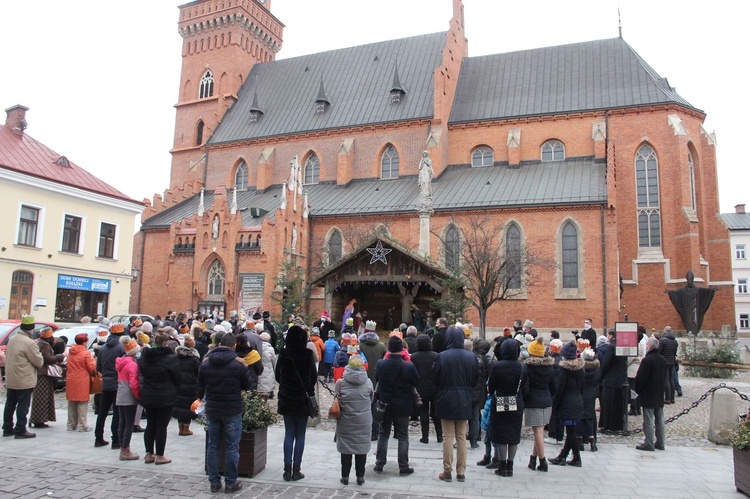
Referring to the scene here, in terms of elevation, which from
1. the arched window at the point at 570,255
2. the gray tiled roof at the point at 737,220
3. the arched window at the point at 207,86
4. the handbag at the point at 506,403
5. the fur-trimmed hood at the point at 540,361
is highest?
the arched window at the point at 207,86

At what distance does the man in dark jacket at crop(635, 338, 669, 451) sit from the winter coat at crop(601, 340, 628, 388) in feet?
3.35

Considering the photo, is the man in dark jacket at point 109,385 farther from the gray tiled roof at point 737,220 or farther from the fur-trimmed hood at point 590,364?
the gray tiled roof at point 737,220

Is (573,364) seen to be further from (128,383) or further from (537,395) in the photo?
(128,383)

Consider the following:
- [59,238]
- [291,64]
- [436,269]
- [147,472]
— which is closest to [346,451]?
[147,472]

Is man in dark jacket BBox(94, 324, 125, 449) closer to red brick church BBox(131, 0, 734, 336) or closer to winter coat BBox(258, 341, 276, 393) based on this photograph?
winter coat BBox(258, 341, 276, 393)

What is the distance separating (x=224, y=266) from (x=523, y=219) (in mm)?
14811

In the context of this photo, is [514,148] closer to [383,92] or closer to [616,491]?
[383,92]

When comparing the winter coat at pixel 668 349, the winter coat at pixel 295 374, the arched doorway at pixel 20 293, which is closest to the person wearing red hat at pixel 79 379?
the winter coat at pixel 295 374

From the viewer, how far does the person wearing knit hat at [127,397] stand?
26.4ft

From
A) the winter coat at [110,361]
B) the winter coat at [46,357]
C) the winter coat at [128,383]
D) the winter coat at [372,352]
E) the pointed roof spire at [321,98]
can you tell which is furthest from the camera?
the pointed roof spire at [321,98]

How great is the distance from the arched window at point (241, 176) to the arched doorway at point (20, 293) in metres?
16.4

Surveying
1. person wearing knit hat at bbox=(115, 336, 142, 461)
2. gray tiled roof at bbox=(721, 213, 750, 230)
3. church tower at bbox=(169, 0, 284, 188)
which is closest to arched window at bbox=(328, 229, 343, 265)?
church tower at bbox=(169, 0, 284, 188)

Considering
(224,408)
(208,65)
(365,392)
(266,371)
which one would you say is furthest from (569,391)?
(208,65)

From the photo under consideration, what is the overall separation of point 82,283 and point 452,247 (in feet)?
53.8
